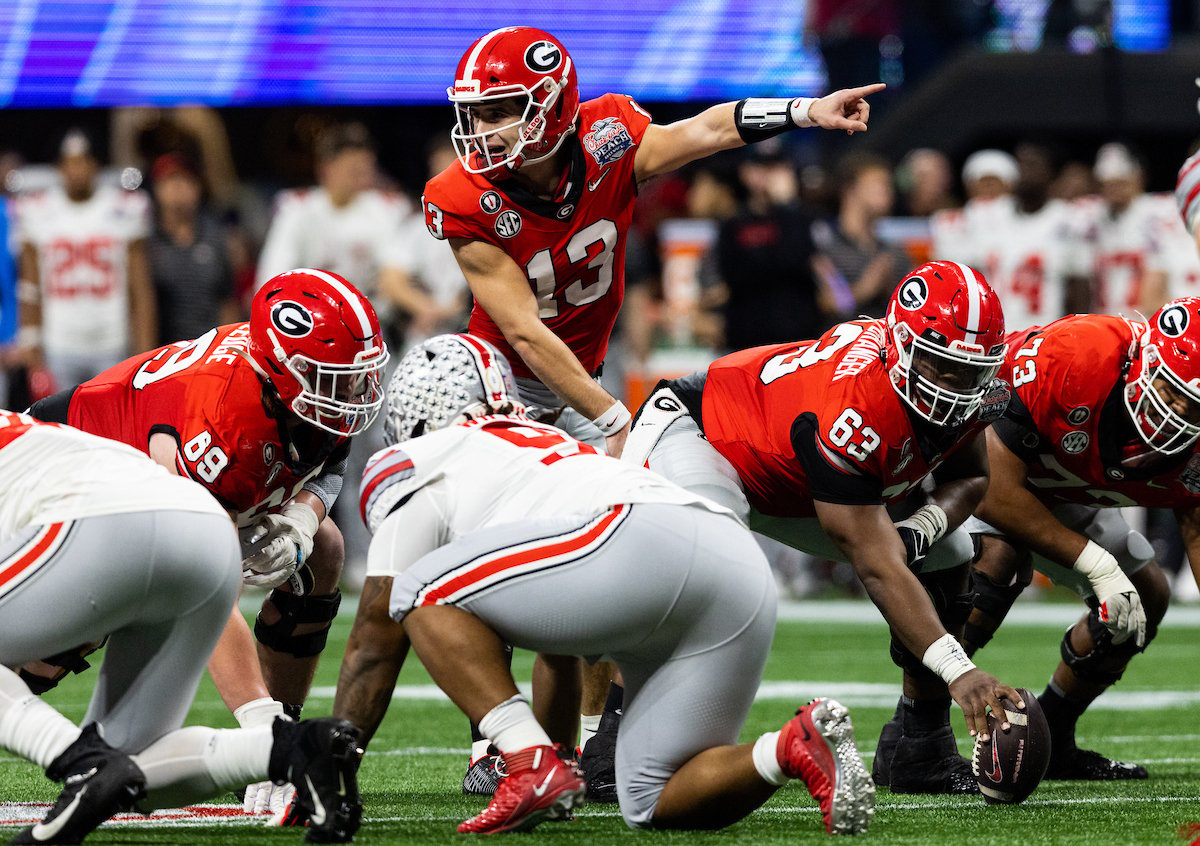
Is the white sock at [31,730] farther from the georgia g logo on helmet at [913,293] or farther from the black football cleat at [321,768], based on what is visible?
the georgia g logo on helmet at [913,293]

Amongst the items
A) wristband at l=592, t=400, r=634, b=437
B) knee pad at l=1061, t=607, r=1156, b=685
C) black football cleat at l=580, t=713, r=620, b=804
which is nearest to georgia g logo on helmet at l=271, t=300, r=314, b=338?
wristband at l=592, t=400, r=634, b=437

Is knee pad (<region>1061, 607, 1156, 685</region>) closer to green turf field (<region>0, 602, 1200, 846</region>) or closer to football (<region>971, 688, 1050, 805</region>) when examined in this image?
green turf field (<region>0, 602, 1200, 846</region>)

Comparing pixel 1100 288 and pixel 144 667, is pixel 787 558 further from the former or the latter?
pixel 144 667

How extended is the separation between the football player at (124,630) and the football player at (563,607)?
0.30m

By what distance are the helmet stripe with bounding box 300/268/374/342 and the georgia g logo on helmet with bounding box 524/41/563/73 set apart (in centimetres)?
98

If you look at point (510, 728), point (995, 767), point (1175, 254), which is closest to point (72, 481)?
point (510, 728)

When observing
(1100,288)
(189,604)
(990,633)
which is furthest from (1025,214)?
(189,604)

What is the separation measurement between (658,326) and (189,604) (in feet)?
26.2

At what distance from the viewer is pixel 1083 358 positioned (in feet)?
16.0

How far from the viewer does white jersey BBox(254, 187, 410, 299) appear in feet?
30.5

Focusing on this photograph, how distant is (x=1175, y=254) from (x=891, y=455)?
5786 mm

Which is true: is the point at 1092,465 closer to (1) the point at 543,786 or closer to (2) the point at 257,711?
(1) the point at 543,786

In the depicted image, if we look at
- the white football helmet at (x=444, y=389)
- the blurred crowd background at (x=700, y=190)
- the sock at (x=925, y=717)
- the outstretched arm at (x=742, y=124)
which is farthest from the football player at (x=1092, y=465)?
the blurred crowd background at (x=700, y=190)

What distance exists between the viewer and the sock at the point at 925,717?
4824 millimetres
